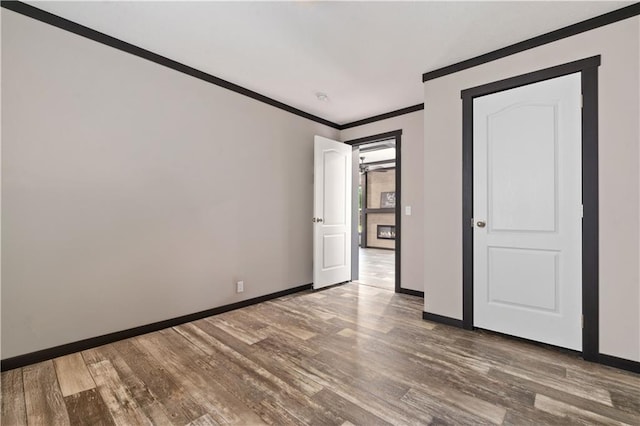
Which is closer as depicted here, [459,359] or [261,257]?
[459,359]

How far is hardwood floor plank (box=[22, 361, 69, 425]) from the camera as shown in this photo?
1.54 metres

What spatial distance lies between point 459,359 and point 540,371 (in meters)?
0.52

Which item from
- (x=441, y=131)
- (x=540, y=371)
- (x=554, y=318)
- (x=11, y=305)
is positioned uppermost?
(x=441, y=131)

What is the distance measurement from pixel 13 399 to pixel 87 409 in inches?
19.5

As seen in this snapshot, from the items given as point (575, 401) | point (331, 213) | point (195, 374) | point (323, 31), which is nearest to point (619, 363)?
point (575, 401)

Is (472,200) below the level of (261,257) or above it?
above

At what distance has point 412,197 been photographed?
400 cm

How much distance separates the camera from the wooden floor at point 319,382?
1.57 metres

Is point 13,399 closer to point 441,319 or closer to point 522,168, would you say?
point 441,319

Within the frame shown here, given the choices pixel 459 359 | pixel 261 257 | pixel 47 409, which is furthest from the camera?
pixel 261 257

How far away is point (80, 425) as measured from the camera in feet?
4.89

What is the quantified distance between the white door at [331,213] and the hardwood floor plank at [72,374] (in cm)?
259

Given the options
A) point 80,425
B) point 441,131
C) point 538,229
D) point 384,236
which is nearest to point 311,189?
point 441,131

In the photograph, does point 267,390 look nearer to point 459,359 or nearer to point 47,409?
point 47,409
